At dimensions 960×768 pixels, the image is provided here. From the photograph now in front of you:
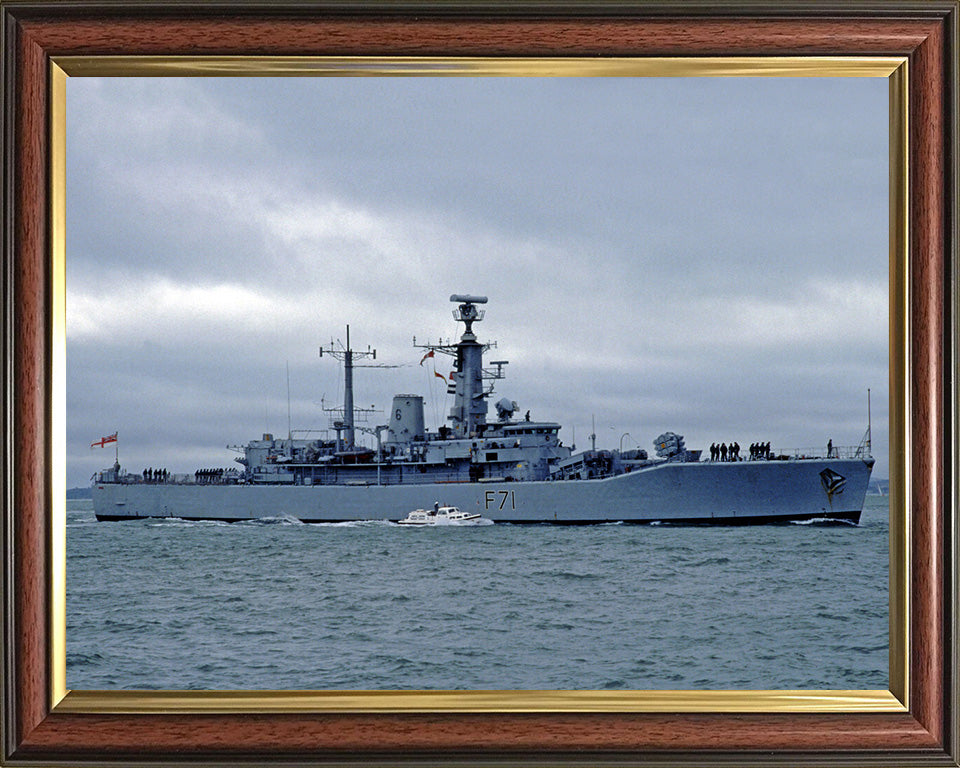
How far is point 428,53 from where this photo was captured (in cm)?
201

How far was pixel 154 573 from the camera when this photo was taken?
9.34 ft

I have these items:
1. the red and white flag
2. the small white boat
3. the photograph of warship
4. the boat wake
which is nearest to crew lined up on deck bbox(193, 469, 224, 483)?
the photograph of warship

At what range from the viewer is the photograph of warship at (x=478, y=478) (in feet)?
10.7

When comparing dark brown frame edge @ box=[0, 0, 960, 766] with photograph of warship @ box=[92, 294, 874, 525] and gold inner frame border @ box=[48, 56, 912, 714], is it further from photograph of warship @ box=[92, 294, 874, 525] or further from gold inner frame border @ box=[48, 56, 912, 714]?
photograph of warship @ box=[92, 294, 874, 525]

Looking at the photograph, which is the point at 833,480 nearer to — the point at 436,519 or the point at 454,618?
the point at 454,618

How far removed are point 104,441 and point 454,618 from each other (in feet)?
3.80

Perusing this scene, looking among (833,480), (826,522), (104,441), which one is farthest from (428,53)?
(826,522)

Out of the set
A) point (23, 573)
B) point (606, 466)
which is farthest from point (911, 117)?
point (606, 466)

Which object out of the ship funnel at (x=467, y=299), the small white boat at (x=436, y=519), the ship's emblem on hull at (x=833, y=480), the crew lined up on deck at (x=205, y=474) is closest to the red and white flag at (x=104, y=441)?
the crew lined up on deck at (x=205, y=474)

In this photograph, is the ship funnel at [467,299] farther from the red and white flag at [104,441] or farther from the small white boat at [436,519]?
the small white boat at [436,519]

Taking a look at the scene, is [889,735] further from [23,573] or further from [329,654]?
[23,573]

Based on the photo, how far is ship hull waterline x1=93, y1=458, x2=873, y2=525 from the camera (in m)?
3.27

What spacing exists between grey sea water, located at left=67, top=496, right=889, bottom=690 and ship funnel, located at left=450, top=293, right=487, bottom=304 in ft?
3.08

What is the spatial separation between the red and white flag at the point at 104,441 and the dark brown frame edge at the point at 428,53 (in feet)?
0.86
